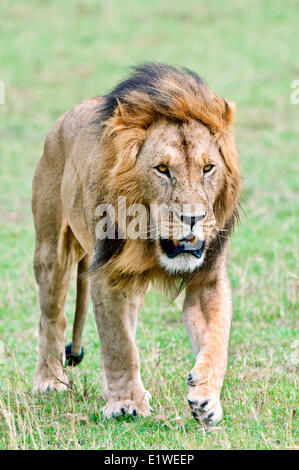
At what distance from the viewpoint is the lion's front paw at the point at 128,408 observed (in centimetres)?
393

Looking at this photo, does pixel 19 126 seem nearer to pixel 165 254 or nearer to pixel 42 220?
pixel 42 220

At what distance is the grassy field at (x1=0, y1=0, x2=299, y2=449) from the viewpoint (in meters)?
3.71

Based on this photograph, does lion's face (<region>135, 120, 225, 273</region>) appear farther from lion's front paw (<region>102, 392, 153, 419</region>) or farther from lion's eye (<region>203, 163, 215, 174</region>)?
lion's front paw (<region>102, 392, 153, 419</region>)

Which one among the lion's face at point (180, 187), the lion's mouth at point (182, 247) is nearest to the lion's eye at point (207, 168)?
the lion's face at point (180, 187)

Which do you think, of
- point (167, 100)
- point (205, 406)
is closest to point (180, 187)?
point (167, 100)

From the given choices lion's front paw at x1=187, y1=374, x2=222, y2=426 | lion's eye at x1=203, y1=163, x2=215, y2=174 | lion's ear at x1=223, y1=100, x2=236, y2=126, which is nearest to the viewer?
lion's front paw at x1=187, y1=374, x2=222, y2=426

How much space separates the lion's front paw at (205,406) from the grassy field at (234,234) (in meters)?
0.07

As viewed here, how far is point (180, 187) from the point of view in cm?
356

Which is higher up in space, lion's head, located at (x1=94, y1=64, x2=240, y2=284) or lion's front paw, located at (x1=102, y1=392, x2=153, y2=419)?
lion's head, located at (x1=94, y1=64, x2=240, y2=284)

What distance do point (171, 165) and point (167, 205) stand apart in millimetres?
179

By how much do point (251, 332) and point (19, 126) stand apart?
8083 millimetres

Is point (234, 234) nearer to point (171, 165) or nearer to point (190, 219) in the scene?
point (171, 165)

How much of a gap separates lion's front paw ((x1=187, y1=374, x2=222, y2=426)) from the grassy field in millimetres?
A: 70

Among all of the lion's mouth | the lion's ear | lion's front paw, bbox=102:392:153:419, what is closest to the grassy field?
lion's front paw, bbox=102:392:153:419
